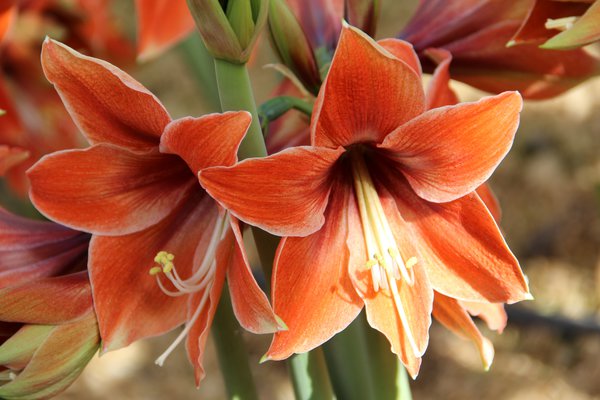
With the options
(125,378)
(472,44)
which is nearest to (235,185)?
(472,44)

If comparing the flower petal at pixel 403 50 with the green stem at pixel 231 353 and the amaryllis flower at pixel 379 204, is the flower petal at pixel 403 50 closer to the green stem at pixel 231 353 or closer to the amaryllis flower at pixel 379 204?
the amaryllis flower at pixel 379 204

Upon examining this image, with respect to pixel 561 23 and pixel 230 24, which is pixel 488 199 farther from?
pixel 230 24

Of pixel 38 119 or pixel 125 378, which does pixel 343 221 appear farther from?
pixel 125 378

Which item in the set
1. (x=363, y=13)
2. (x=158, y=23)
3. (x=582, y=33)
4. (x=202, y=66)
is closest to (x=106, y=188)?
(x=363, y=13)

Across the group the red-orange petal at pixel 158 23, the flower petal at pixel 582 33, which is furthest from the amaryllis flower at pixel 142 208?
the red-orange petal at pixel 158 23

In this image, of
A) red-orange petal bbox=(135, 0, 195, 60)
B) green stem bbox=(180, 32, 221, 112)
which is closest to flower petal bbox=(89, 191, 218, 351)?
red-orange petal bbox=(135, 0, 195, 60)

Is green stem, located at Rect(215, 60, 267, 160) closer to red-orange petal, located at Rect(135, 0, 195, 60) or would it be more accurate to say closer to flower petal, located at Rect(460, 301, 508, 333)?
flower petal, located at Rect(460, 301, 508, 333)
